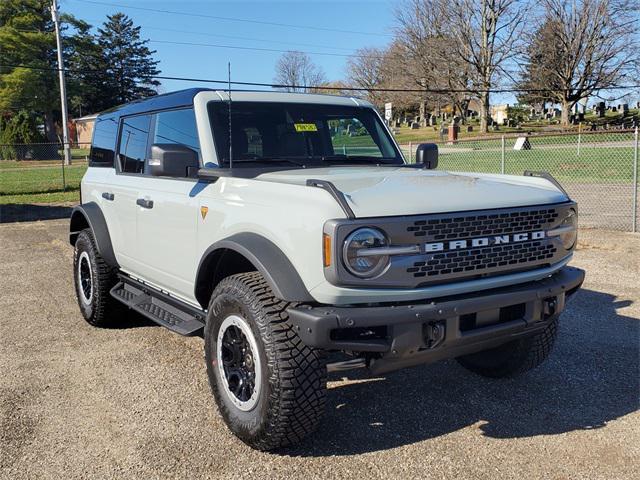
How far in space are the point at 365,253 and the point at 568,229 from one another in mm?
1468

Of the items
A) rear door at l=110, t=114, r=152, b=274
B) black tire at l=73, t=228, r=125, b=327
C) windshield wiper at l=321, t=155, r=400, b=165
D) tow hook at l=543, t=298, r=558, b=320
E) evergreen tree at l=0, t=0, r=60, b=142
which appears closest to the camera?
tow hook at l=543, t=298, r=558, b=320

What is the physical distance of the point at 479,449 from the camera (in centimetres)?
327

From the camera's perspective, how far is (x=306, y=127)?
14.6 ft

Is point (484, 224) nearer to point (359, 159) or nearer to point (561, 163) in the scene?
point (359, 159)

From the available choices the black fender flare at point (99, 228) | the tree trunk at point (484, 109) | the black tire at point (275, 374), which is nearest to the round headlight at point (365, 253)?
the black tire at point (275, 374)

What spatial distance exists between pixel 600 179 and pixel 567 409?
696 inches

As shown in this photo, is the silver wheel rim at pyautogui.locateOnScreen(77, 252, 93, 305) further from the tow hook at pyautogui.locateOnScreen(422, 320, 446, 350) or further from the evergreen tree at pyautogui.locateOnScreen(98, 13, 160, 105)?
the evergreen tree at pyautogui.locateOnScreen(98, 13, 160, 105)

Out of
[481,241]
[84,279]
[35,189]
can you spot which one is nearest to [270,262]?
[481,241]

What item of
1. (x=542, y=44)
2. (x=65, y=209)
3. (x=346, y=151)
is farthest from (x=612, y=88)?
(x=346, y=151)

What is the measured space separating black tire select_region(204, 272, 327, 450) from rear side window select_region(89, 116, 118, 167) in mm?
2927

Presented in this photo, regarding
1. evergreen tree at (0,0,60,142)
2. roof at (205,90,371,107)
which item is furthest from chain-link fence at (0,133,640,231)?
evergreen tree at (0,0,60,142)

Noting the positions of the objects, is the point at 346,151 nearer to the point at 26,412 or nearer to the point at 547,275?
the point at 547,275

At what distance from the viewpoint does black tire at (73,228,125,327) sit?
525 centimetres

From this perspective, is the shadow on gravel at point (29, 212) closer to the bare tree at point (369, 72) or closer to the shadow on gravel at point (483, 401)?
the shadow on gravel at point (483, 401)
